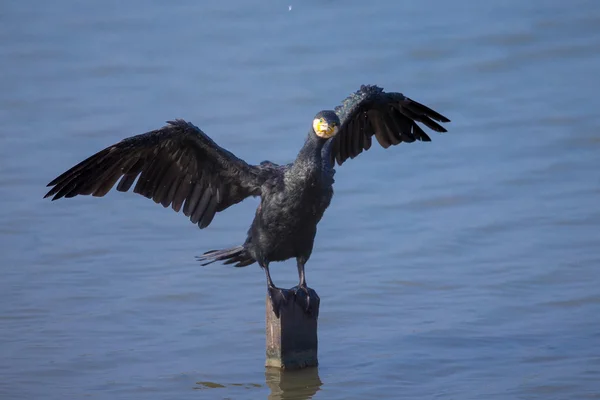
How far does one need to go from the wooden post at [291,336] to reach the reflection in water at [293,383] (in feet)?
0.13

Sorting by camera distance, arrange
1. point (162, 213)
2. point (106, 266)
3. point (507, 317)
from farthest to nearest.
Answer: point (162, 213) → point (106, 266) → point (507, 317)

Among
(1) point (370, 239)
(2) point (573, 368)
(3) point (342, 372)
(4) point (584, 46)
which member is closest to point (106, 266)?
(1) point (370, 239)

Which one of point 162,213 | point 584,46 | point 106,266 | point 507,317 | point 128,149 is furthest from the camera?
point 584,46

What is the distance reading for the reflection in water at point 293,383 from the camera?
7207 millimetres

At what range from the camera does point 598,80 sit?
13422 millimetres

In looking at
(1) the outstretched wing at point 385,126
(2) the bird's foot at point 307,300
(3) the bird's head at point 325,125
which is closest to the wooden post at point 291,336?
(2) the bird's foot at point 307,300

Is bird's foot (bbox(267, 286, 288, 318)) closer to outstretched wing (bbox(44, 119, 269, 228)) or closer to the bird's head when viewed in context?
outstretched wing (bbox(44, 119, 269, 228))

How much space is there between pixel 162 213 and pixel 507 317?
3444mm

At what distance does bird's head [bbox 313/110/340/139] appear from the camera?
7062 mm

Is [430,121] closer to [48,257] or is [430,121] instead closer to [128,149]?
[128,149]

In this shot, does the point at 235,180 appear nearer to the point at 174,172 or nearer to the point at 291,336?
the point at 174,172

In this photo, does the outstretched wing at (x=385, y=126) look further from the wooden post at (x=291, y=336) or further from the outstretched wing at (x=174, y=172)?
the wooden post at (x=291, y=336)

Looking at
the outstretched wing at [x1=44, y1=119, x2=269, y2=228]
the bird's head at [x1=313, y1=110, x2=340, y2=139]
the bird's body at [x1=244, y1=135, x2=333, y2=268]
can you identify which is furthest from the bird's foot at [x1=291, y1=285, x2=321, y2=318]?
the bird's head at [x1=313, y1=110, x2=340, y2=139]

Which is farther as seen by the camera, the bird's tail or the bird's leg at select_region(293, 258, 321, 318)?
the bird's tail
